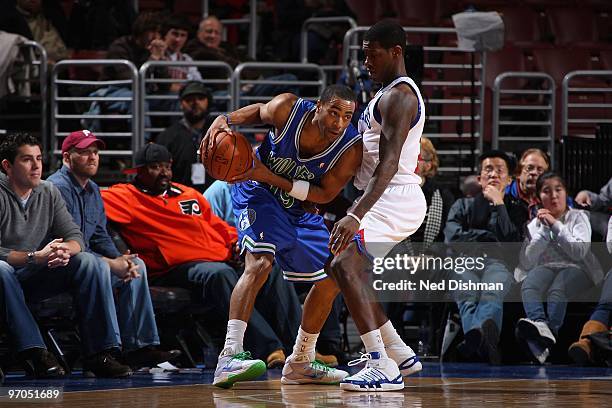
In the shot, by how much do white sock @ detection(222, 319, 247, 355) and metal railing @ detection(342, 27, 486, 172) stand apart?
4812 mm

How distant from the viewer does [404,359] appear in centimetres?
655

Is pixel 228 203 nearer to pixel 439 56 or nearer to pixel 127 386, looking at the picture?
A: pixel 127 386

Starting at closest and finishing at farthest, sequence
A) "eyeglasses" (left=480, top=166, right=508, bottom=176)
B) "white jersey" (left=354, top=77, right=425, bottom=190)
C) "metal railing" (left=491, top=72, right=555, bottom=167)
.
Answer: "white jersey" (left=354, top=77, right=425, bottom=190)
"eyeglasses" (left=480, top=166, right=508, bottom=176)
"metal railing" (left=491, top=72, right=555, bottom=167)

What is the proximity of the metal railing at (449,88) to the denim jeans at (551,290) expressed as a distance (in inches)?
81.8

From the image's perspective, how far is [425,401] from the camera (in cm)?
579

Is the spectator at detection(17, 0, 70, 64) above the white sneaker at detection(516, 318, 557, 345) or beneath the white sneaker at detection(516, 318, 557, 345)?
above

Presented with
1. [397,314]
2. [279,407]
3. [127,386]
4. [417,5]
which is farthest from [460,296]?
[417,5]

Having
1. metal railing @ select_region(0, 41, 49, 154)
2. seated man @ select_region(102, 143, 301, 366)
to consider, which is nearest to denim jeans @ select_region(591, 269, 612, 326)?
seated man @ select_region(102, 143, 301, 366)

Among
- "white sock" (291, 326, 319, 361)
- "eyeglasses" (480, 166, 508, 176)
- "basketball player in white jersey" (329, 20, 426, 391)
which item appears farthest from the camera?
A: "eyeglasses" (480, 166, 508, 176)

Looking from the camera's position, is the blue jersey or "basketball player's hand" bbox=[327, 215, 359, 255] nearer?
"basketball player's hand" bbox=[327, 215, 359, 255]

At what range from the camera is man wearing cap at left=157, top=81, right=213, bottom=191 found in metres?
9.93

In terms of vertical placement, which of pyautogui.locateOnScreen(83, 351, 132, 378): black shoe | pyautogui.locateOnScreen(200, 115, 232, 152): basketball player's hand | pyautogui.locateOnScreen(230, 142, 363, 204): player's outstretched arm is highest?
pyautogui.locateOnScreen(200, 115, 232, 152): basketball player's hand

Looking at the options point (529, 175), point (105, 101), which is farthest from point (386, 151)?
point (105, 101)

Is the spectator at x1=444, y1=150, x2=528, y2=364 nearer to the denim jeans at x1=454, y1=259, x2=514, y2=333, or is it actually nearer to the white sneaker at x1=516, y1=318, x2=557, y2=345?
the denim jeans at x1=454, y1=259, x2=514, y2=333
